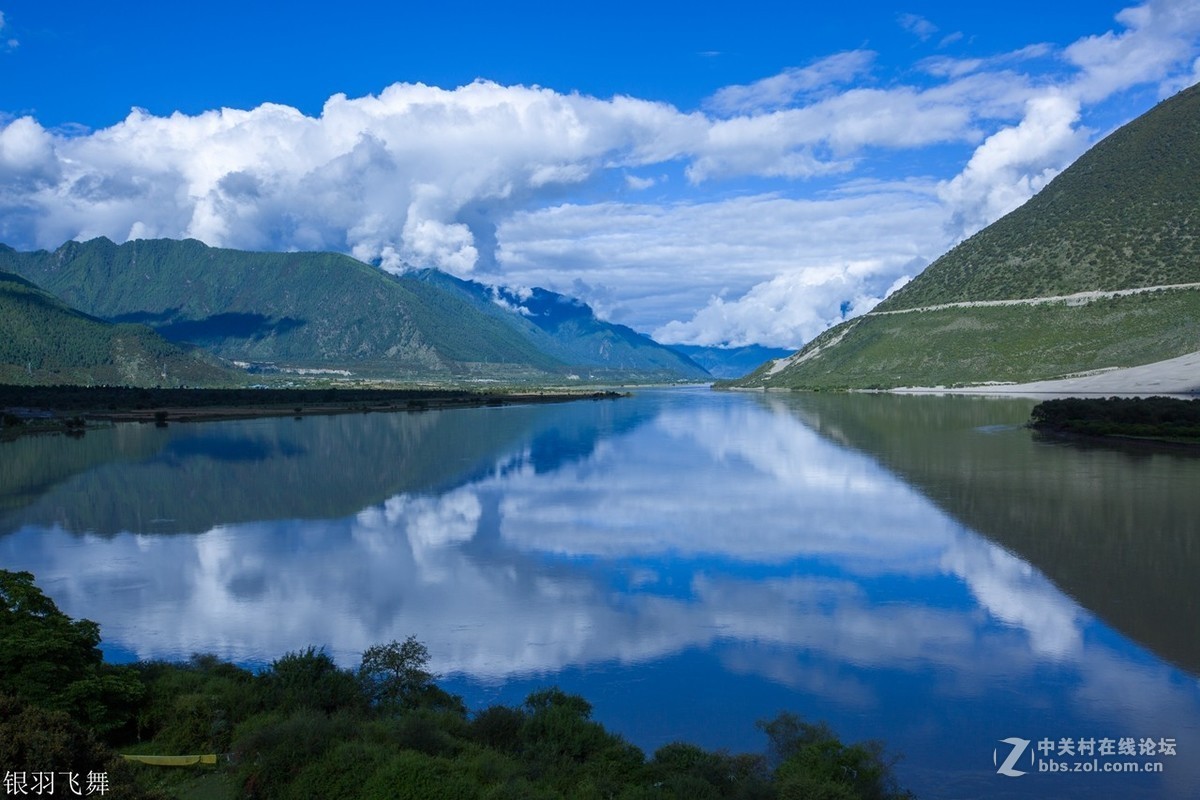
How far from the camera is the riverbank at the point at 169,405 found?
71250 mm

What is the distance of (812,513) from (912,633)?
13.3 m

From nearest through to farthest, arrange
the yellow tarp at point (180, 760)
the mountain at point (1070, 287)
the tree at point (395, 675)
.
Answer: the yellow tarp at point (180, 760)
the tree at point (395, 675)
the mountain at point (1070, 287)

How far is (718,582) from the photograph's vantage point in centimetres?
1991

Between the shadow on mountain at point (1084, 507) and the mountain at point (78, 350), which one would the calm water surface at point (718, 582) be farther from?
the mountain at point (78, 350)

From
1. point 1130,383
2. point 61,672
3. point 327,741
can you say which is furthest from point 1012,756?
point 1130,383

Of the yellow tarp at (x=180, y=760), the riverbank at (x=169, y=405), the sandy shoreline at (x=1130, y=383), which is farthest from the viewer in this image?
the sandy shoreline at (x=1130, y=383)

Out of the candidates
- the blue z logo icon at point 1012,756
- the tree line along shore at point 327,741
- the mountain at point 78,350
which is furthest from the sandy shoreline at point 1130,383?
the mountain at point 78,350

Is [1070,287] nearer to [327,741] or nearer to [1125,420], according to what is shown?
[1125,420]

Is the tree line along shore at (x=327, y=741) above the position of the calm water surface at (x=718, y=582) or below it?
above

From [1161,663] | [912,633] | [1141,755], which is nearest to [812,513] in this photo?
[912,633]

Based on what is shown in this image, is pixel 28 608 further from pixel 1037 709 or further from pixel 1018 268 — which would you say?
pixel 1018 268

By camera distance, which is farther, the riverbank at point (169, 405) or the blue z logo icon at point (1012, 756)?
the riverbank at point (169, 405)

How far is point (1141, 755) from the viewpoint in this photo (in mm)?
10836

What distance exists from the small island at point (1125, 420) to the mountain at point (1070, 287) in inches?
1957
